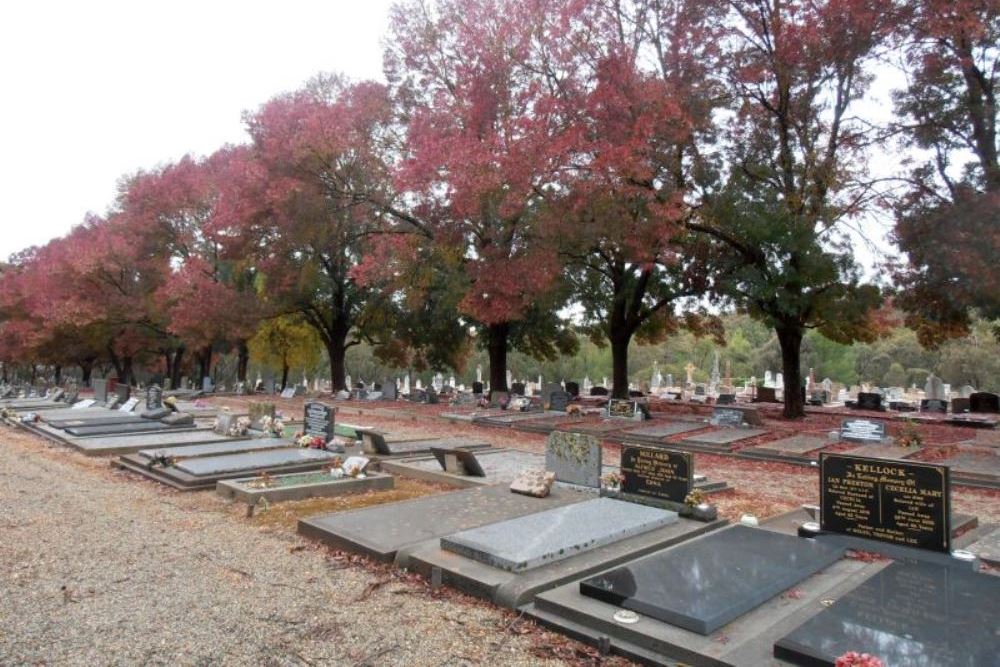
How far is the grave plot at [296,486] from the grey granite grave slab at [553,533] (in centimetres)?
312

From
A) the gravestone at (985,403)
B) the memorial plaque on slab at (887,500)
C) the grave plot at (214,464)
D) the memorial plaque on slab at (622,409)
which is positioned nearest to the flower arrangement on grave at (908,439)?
the memorial plaque on slab at (622,409)

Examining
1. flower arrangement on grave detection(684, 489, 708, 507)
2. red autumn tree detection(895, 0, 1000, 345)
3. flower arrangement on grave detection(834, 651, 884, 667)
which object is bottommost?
flower arrangement on grave detection(834, 651, 884, 667)

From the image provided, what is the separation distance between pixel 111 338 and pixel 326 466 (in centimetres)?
3129

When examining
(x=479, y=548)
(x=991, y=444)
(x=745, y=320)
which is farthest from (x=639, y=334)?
(x=745, y=320)

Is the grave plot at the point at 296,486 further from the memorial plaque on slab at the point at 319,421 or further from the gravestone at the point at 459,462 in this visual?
the memorial plaque on slab at the point at 319,421

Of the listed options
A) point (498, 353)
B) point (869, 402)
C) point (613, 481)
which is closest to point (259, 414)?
point (613, 481)

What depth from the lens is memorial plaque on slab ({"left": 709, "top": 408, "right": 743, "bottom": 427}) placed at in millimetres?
15594

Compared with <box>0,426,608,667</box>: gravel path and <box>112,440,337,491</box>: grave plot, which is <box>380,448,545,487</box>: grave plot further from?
<box>0,426,608,667</box>: gravel path

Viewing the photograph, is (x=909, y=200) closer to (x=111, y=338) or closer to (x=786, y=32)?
(x=786, y=32)

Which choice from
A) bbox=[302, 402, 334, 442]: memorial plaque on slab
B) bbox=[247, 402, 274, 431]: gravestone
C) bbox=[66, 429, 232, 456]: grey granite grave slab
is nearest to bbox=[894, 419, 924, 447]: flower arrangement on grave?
bbox=[302, 402, 334, 442]: memorial plaque on slab

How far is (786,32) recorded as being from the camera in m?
15.6

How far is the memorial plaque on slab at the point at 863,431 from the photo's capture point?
12953mm

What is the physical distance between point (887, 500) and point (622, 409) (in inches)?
471

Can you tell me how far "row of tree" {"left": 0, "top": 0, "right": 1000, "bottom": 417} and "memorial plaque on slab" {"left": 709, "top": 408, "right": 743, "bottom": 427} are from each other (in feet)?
9.36
